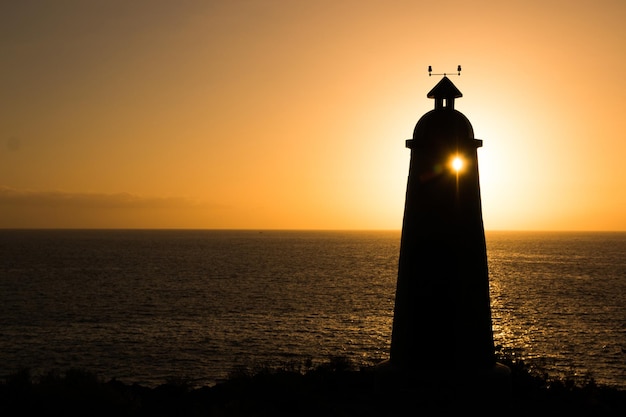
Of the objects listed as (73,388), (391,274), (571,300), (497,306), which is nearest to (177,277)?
(391,274)

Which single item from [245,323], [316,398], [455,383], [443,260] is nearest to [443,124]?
[443,260]

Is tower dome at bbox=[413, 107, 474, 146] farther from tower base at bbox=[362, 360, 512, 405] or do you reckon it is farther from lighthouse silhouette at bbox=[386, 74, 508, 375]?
tower base at bbox=[362, 360, 512, 405]

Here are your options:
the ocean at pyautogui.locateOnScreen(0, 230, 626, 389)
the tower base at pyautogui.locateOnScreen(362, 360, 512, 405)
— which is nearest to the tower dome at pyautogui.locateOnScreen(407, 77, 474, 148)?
the tower base at pyautogui.locateOnScreen(362, 360, 512, 405)

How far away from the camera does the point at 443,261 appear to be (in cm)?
1020

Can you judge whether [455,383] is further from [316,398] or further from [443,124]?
[443,124]

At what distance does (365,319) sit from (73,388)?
34.2m

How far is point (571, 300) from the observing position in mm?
58969

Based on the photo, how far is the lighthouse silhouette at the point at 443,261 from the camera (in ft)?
33.4

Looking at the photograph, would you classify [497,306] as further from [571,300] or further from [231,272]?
[231,272]

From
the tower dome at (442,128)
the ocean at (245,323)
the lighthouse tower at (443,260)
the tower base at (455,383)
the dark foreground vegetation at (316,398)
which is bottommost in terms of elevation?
the ocean at (245,323)

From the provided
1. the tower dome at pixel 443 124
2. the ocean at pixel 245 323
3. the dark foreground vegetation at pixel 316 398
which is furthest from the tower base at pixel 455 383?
the ocean at pixel 245 323

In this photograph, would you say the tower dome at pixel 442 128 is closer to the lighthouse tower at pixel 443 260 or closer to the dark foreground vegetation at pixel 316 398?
the lighthouse tower at pixel 443 260

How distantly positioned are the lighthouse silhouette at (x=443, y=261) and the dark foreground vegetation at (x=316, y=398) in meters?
0.41

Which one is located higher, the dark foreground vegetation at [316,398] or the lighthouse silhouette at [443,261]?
the lighthouse silhouette at [443,261]
